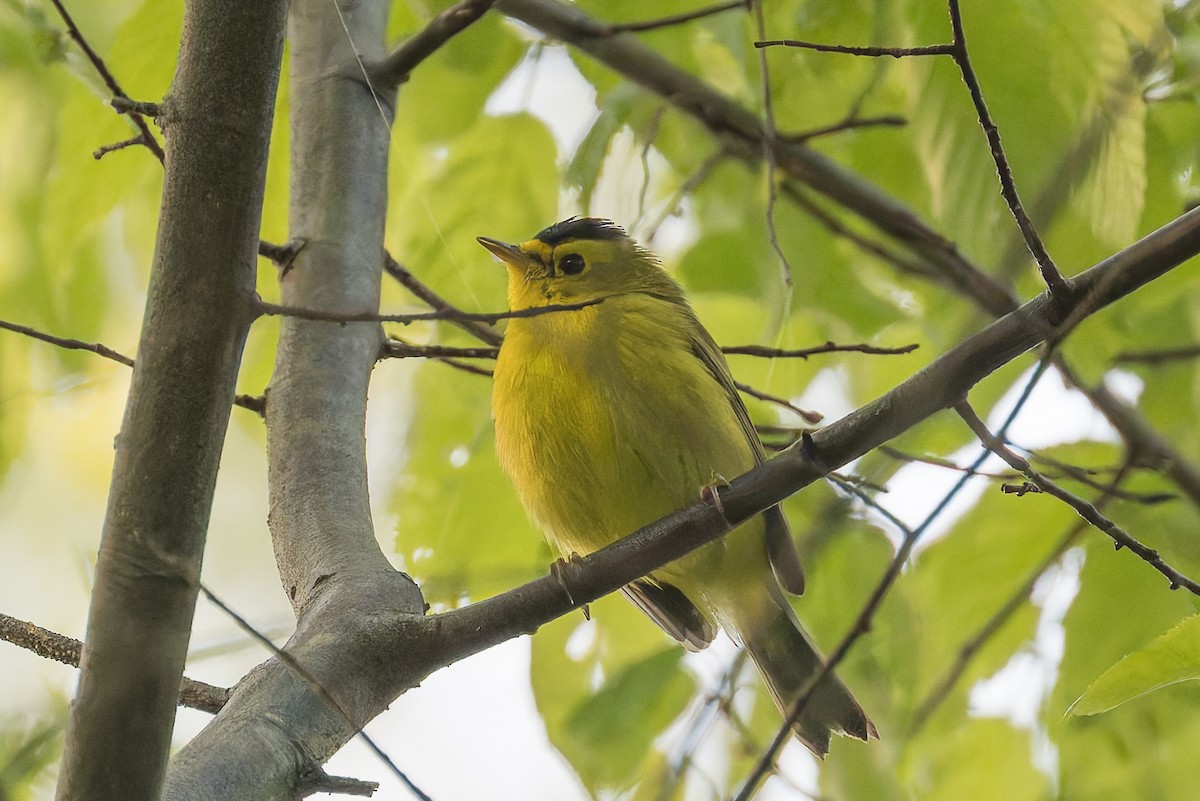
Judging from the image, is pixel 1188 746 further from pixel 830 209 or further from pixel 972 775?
pixel 830 209

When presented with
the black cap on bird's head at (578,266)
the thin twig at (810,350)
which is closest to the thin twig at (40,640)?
the thin twig at (810,350)

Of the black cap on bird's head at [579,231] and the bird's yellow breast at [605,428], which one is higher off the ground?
the black cap on bird's head at [579,231]

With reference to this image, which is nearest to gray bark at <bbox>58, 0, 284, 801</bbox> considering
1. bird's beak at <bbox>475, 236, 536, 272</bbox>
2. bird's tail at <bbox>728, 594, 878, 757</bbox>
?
bird's beak at <bbox>475, 236, 536, 272</bbox>

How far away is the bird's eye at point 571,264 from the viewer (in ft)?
12.0

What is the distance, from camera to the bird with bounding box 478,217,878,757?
9.86 feet

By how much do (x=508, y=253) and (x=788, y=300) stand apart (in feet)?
3.60

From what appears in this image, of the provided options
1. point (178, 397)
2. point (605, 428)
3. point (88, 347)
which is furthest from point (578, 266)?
point (178, 397)

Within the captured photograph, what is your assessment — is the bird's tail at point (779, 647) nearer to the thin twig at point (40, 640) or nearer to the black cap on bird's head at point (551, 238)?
the black cap on bird's head at point (551, 238)

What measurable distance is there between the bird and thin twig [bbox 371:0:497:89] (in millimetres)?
580

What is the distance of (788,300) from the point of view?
256 cm

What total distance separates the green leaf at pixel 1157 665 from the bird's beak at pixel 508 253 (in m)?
2.05

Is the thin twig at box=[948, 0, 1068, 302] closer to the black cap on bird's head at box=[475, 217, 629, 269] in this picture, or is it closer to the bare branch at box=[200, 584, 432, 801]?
the bare branch at box=[200, 584, 432, 801]

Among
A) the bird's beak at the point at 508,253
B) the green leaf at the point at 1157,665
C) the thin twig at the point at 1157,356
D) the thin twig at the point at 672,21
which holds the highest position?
the bird's beak at the point at 508,253

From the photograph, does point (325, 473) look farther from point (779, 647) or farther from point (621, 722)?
point (779, 647)
